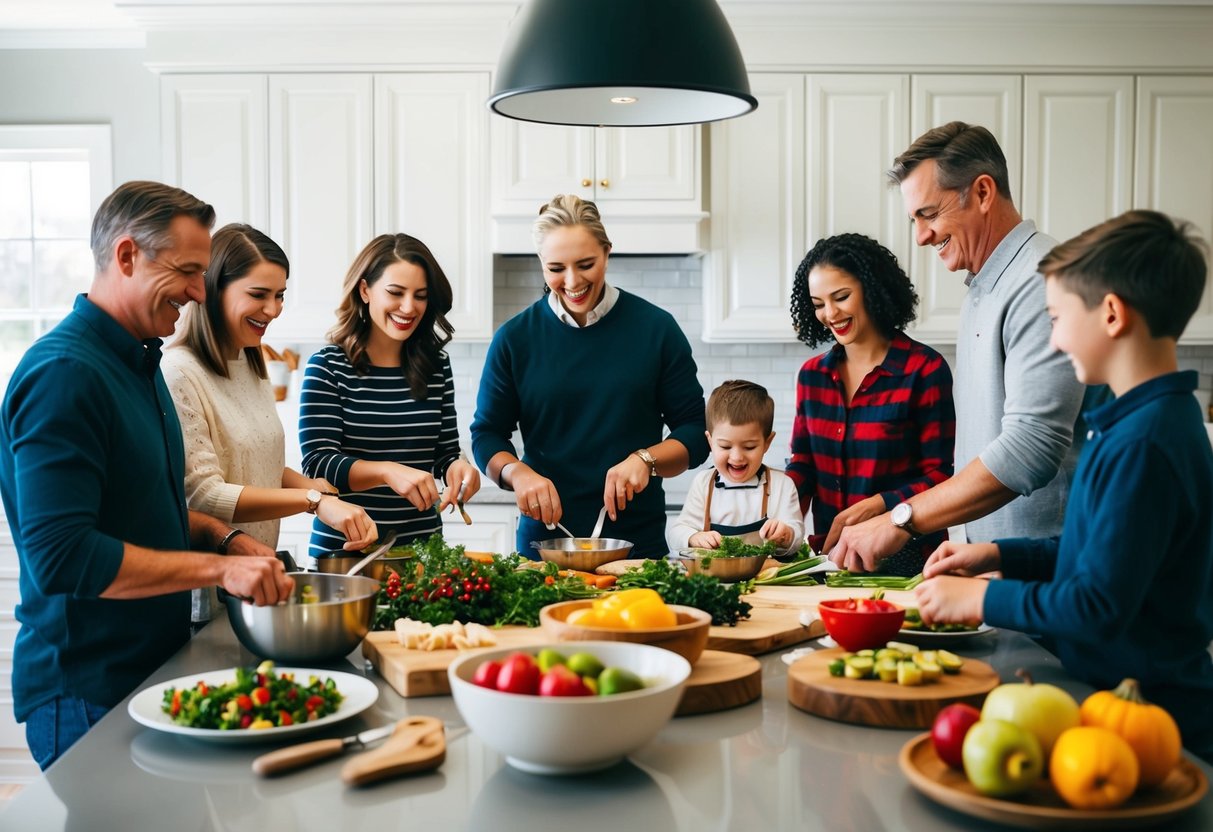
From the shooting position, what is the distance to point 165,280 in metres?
1.83

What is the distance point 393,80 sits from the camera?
176 inches

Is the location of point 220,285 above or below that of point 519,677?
above

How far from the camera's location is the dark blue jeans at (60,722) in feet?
5.65

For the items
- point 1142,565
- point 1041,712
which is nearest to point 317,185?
point 1142,565

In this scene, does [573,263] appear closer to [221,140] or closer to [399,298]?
[399,298]

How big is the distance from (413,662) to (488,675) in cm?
38

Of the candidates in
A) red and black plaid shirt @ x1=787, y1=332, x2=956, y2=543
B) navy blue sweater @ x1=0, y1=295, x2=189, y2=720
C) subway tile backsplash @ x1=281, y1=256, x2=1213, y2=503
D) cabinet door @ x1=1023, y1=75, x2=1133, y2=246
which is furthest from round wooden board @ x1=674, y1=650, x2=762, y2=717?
cabinet door @ x1=1023, y1=75, x2=1133, y2=246

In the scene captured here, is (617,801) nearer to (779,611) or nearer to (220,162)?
(779,611)

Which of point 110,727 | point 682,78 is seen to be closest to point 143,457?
point 110,727

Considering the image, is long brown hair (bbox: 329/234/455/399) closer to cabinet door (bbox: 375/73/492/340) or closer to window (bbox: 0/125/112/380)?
cabinet door (bbox: 375/73/492/340)

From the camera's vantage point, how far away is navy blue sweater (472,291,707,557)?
296cm

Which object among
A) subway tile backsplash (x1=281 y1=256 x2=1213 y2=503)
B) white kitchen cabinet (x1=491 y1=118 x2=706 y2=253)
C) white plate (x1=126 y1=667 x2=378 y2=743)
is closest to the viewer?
white plate (x1=126 y1=667 x2=378 y2=743)

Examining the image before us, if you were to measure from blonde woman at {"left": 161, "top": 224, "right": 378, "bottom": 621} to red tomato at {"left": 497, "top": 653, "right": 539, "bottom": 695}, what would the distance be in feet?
3.01

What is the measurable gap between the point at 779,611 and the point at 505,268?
125 inches
